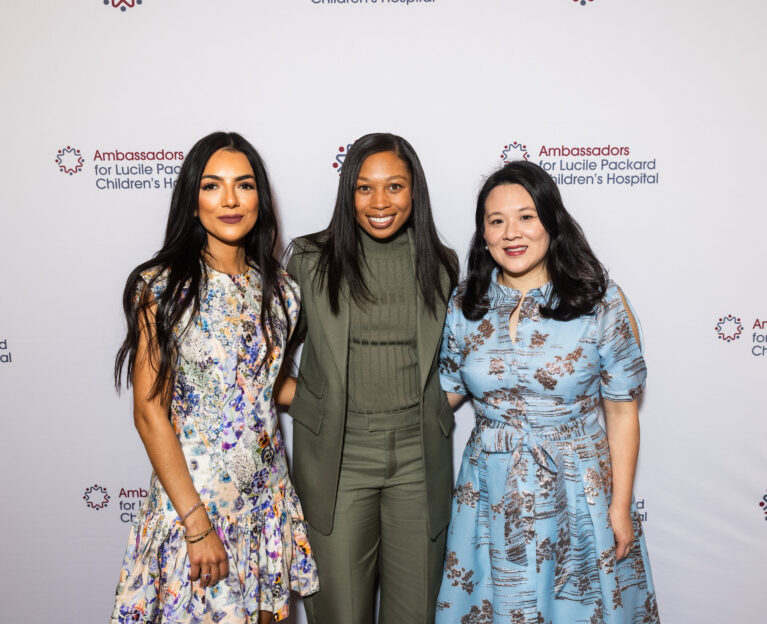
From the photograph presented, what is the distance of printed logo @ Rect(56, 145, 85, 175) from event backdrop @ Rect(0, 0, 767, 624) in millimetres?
13

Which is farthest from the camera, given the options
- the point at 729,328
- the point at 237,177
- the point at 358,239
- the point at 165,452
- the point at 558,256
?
the point at 729,328

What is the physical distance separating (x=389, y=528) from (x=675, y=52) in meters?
1.77

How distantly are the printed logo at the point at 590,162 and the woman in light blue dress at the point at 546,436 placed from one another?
1.51 ft

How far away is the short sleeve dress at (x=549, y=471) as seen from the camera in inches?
60.7

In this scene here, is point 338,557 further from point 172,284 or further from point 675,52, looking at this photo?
point 675,52

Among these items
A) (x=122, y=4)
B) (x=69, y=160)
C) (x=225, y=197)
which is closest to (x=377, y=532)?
(x=225, y=197)

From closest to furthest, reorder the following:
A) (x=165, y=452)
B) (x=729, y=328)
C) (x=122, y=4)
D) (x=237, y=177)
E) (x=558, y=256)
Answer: (x=165, y=452) < (x=237, y=177) < (x=558, y=256) < (x=122, y=4) < (x=729, y=328)

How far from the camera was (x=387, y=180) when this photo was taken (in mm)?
1658

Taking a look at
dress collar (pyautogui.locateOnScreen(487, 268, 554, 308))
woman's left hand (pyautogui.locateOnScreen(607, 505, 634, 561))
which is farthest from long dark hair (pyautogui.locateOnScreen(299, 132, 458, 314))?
woman's left hand (pyautogui.locateOnScreen(607, 505, 634, 561))

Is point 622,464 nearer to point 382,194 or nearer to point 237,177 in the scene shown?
point 382,194

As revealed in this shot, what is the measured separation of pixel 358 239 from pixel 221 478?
753 millimetres

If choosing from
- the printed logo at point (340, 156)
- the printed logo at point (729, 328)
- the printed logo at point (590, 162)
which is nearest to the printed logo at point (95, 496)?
the printed logo at point (340, 156)

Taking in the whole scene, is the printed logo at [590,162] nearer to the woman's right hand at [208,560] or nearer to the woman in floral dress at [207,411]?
the woman in floral dress at [207,411]

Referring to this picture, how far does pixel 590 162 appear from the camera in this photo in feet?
6.72
